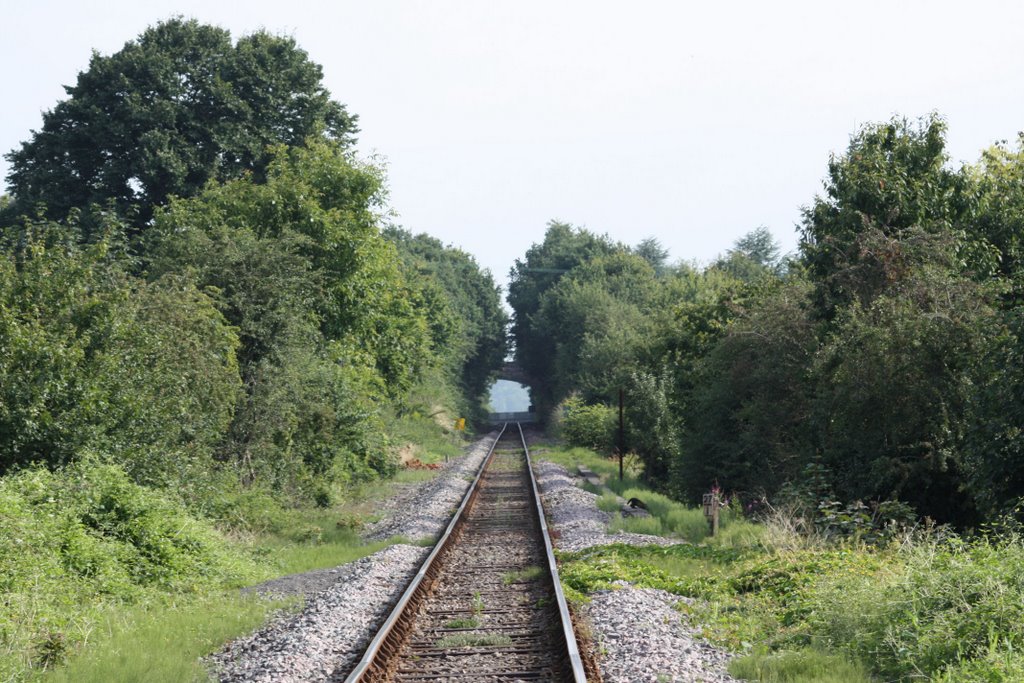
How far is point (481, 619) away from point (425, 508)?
44.1 ft

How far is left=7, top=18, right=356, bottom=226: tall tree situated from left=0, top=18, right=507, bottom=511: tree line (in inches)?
3.3

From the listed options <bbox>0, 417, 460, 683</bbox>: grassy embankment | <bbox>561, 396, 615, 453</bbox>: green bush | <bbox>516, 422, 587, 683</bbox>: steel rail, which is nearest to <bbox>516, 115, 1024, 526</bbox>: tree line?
<bbox>516, 422, 587, 683</bbox>: steel rail

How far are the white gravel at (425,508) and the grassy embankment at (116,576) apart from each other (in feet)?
8.56

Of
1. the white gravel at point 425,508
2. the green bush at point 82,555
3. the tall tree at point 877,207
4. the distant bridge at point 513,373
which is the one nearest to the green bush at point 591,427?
the white gravel at point 425,508

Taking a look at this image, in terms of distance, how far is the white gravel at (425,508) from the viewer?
2088 cm

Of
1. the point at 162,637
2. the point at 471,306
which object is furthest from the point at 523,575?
the point at 471,306

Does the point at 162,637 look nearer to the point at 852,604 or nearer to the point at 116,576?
the point at 116,576

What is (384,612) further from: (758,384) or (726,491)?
(726,491)

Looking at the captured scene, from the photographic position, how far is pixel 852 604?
33.4ft

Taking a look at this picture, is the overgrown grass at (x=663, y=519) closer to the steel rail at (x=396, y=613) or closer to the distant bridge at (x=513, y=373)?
the steel rail at (x=396, y=613)

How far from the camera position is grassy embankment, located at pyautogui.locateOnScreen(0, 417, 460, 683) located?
9328mm

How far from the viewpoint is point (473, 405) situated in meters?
101

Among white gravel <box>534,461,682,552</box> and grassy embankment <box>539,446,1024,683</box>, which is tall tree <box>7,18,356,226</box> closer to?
white gravel <box>534,461,682,552</box>

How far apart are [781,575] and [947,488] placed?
5.59 metres
